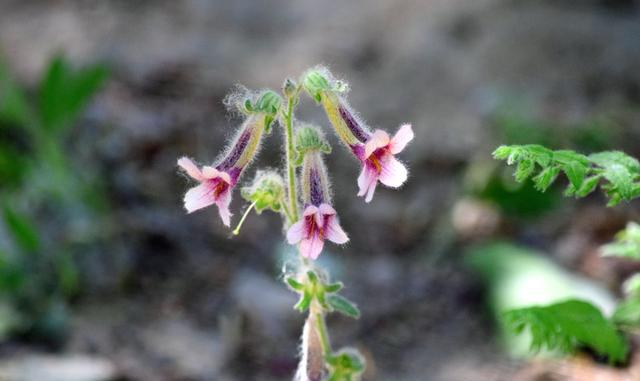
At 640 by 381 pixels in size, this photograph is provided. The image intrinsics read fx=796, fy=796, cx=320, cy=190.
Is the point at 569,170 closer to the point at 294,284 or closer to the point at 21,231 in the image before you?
the point at 294,284

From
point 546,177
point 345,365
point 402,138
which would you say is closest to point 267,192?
point 402,138

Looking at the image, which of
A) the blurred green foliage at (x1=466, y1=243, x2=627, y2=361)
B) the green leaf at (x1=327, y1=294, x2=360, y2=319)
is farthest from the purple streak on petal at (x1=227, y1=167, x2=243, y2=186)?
the blurred green foliage at (x1=466, y1=243, x2=627, y2=361)

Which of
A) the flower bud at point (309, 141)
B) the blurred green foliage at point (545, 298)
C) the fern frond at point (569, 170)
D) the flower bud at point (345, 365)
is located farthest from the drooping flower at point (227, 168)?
the blurred green foliage at point (545, 298)

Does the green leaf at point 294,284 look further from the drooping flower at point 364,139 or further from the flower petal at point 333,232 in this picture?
the drooping flower at point 364,139

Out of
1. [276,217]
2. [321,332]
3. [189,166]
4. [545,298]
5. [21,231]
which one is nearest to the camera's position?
[189,166]

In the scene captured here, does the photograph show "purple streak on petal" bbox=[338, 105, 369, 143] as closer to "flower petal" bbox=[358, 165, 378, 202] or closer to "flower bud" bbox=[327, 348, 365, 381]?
"flower petal" bbox=[358, 165, 378, 202]
